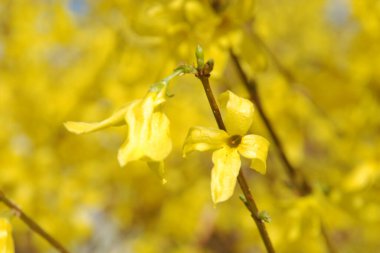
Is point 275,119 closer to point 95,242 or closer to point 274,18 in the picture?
point 95,242

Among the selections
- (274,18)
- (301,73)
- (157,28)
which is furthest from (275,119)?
(274,18)

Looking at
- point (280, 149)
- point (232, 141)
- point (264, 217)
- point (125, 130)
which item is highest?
point (125, 130)

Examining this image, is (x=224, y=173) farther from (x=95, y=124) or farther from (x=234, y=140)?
(x=95, y=124)

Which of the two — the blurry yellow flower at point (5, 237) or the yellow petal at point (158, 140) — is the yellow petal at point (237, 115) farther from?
the blurry yellow flower at point (5, 237)

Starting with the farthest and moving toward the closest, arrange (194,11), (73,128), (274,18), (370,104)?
(274,18), (370,104), (194,11), (73,128)

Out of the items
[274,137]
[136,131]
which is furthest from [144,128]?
[274,137]

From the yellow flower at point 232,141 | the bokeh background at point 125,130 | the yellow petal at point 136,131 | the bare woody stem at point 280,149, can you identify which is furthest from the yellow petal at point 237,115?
the bokeh background at point 125,130

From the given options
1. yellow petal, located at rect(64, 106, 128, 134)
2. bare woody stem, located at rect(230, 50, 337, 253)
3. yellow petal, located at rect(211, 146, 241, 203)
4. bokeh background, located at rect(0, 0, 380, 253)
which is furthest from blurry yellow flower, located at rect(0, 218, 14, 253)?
bokeh background, located at rect(0, 0, 380, 253)

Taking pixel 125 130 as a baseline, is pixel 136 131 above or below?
below
